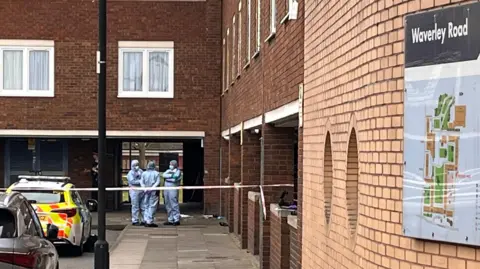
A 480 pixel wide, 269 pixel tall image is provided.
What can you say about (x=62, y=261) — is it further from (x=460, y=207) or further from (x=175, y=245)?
(x=460, y=207)

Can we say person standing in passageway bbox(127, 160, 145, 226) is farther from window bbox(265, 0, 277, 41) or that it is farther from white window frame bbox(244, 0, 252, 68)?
window bbox(265, 0, 277, 41)

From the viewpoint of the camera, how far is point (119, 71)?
87.7ft

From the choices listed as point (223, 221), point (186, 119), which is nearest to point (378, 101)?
point (223, 221)

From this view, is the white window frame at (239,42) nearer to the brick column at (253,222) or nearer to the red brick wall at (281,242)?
the brick column at (253,222)

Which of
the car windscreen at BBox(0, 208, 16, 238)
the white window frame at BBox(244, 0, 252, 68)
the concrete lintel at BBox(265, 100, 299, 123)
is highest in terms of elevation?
the white window frame at BBox(244, 0, 252, 68)

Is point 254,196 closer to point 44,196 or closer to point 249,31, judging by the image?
point 249,31

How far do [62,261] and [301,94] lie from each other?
894cm

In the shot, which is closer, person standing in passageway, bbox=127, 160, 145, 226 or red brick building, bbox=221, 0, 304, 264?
red brick building, bbox=221, 0, 304, 264

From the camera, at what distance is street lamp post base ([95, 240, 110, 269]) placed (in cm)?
1162

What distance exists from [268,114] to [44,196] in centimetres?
607

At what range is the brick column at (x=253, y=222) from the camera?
1505cm

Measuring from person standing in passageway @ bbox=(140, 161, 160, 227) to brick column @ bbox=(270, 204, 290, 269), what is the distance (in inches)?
467

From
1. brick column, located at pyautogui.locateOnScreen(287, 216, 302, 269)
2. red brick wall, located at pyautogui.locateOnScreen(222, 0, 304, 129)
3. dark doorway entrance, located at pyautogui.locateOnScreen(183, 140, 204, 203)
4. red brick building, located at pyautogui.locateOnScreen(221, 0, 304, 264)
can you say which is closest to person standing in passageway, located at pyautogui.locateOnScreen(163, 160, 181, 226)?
red brick building, located at pyautogui.locateOnScreen(221, 0, 304, 264)

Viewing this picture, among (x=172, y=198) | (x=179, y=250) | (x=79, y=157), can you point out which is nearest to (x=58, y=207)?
(x=179, y=250)
